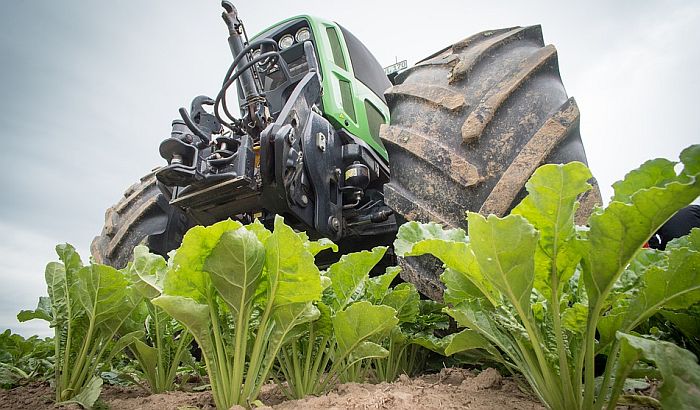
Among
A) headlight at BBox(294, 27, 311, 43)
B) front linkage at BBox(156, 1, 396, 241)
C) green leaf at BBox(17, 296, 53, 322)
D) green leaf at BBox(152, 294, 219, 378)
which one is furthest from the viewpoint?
headlight at BBox(294, 27, 311, 43)

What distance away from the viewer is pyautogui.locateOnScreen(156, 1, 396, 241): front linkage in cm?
146

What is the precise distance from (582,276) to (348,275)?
514 mm

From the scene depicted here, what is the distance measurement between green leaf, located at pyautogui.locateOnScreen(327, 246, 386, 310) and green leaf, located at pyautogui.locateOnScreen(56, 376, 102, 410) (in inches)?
22.7

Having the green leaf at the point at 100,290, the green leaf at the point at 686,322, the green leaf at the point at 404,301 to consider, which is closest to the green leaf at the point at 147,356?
the green leaf at the point at 100,290

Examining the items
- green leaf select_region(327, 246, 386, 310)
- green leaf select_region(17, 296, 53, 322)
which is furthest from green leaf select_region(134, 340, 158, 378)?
green leaf select_region(327, 246, 386, 310)

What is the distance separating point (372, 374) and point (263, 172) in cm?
72

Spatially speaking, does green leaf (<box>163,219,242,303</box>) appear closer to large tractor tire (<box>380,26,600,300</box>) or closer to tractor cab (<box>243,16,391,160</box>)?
large tractor tire (<box>380,26,600,300</box>)

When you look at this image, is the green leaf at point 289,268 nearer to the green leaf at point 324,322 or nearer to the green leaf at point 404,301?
the green leaf at point 324,322

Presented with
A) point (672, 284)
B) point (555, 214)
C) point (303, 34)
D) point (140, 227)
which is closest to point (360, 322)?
point (555, 214)

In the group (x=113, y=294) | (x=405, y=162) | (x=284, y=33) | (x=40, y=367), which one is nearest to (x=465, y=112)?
(x=405, y=162)

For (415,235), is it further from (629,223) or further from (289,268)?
(629,223)

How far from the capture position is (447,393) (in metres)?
0.87

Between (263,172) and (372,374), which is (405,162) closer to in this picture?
(263,172)

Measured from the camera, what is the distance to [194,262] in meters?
0.80
